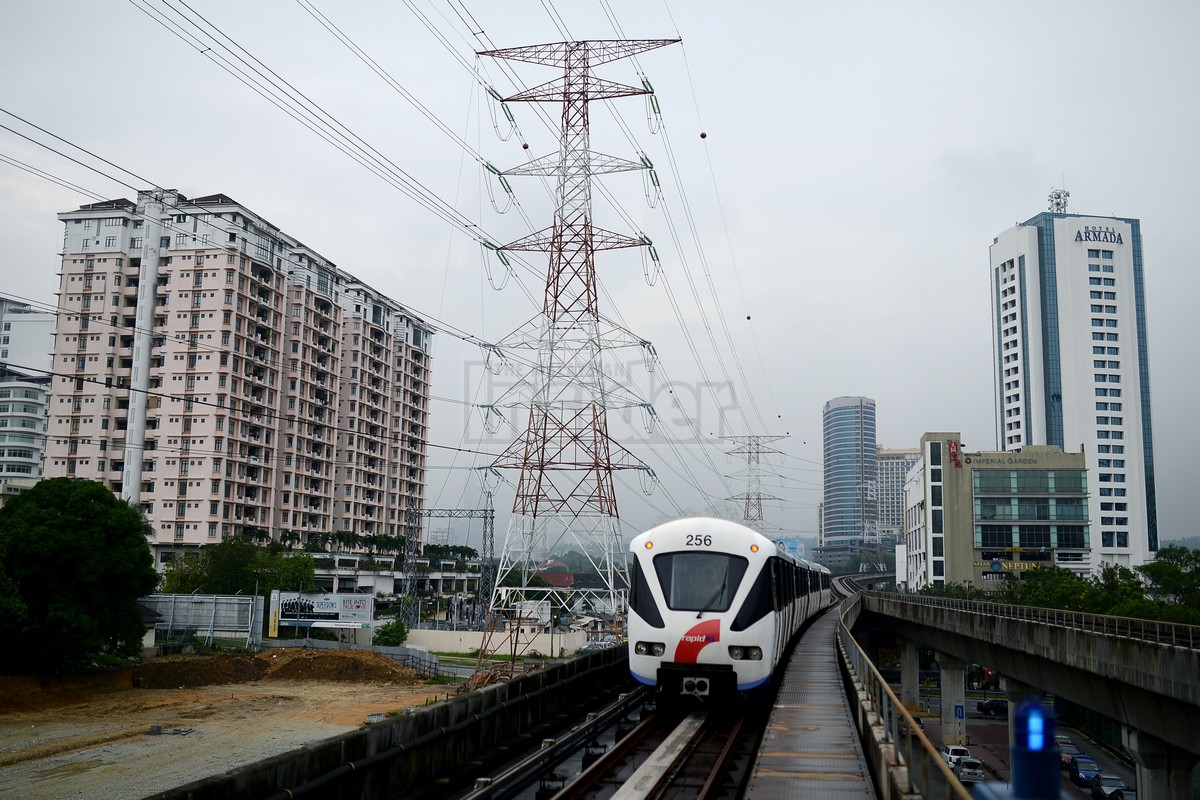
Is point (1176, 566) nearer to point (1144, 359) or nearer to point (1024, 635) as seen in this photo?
point (1024, 635)

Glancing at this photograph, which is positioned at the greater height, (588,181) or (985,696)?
(588,181)

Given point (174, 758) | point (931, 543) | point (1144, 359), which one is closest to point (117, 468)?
point (174, 758)

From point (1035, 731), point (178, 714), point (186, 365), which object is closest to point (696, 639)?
point (1035, 731)

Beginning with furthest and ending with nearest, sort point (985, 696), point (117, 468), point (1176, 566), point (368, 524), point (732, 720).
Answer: point (368, 524) → point (117, 468) → point (985, 696) → point (1176, 566) → point (732, 720)

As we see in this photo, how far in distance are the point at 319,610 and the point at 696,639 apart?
167 feet

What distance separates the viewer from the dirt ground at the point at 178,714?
95.4 ft

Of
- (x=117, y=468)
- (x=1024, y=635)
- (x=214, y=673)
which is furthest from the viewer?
(x=117, y=468)

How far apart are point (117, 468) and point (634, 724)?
80687 millimetres

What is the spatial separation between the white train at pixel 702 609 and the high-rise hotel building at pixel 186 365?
73.5 metres

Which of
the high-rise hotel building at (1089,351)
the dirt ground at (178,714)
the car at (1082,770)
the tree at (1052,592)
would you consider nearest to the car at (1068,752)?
the car at (1082,770)

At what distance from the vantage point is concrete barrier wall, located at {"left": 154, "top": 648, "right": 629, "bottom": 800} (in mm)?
8602

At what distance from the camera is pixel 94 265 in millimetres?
86562

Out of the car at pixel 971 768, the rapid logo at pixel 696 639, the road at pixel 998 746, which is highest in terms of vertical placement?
the rapid logo at pixel 696 639

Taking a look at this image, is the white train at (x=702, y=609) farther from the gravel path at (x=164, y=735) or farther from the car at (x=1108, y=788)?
the car at (x=1108, y=788)
